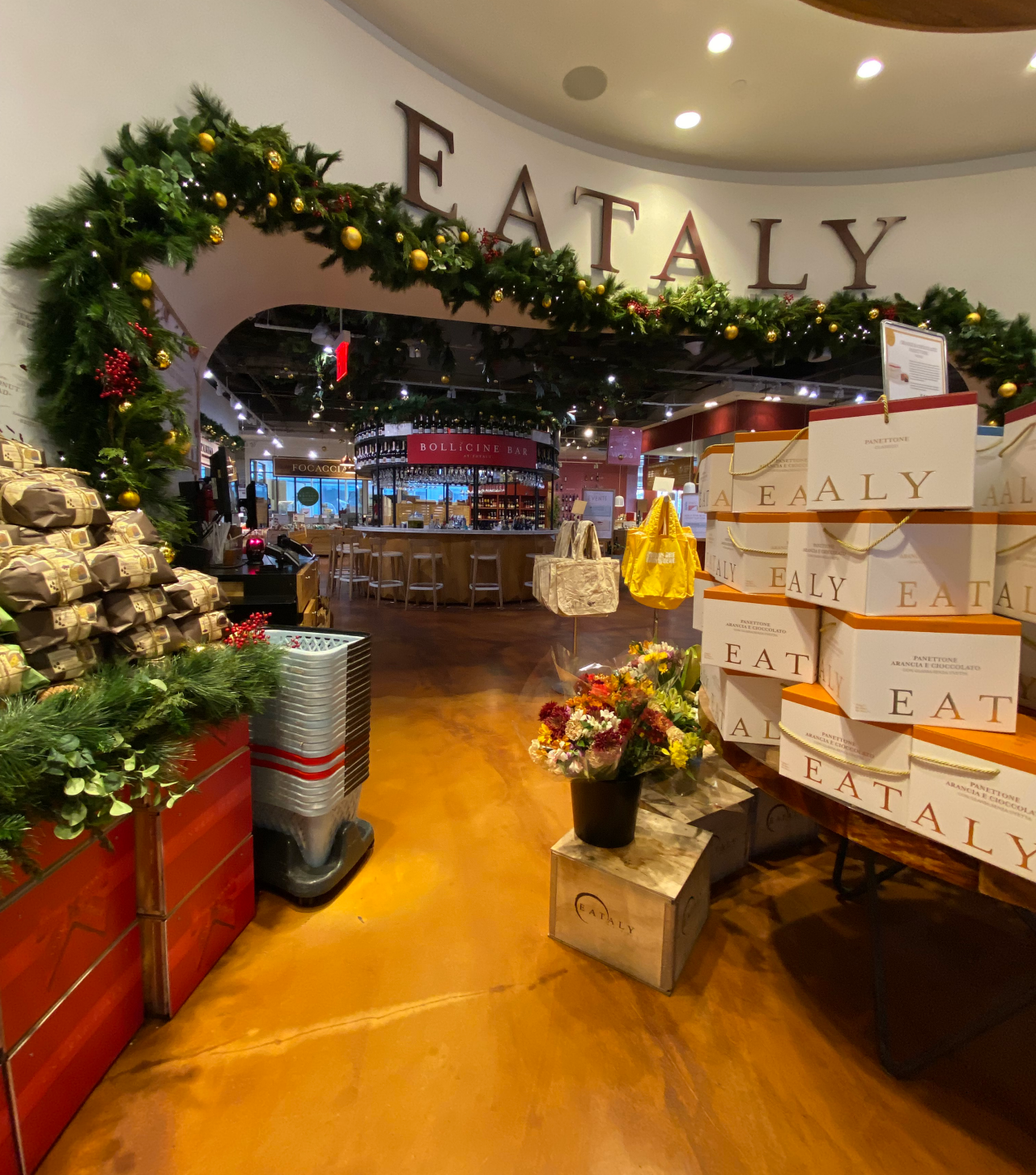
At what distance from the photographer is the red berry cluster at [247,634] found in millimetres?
1747

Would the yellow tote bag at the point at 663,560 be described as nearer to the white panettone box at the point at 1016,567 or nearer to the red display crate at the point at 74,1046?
the white panettone box at the point at 1016,567

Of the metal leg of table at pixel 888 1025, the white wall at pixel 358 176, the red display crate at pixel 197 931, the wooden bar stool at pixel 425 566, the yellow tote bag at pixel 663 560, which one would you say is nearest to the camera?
the metal leg of table at pixel 888 1025

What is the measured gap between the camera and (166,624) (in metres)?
1.58

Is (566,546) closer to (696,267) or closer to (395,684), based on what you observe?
(395,684)

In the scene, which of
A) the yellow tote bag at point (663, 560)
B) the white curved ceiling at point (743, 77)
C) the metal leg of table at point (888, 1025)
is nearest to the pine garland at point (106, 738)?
the metal leg of table at point (888, 1025)

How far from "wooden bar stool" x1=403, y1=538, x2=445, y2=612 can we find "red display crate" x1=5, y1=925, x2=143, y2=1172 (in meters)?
6.68

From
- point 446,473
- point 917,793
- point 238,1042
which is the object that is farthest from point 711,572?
point 446,473

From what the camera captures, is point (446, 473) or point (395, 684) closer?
point (395, 684)

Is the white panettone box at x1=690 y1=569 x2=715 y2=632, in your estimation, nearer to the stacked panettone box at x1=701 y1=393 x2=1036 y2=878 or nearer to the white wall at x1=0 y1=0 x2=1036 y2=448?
the stacked panettone box at x1=701 y1=393 x2=1036 y2=878

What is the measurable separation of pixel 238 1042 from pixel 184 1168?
29 cm

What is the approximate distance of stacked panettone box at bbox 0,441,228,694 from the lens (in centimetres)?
118

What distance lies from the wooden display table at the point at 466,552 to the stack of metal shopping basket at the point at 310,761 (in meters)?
6.29

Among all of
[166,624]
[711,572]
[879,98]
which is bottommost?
[166,624]

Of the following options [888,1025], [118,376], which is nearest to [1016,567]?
[888,1025]
